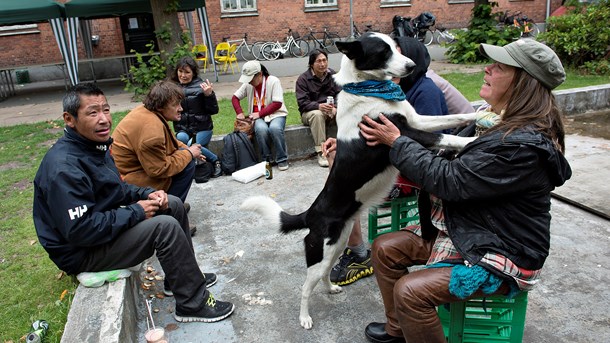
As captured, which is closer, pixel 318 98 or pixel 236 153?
pixel 236 153

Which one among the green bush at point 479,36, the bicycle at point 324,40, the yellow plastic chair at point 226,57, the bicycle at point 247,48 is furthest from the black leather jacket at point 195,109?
the bicycle at point 324,40

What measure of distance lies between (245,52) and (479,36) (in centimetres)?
889

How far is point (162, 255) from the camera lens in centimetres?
278

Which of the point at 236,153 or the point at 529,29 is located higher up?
the point at 529,29

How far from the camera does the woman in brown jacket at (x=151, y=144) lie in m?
3.61

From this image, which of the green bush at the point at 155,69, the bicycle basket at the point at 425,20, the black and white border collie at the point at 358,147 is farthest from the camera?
the bicycle basket at the point at 425,20

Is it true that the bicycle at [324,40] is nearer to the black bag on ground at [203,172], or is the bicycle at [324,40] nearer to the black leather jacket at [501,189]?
the black bag on ground at [203,172]

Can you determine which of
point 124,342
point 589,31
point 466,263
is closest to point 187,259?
point 124,342

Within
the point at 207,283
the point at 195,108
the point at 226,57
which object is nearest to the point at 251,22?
the point at 226,57

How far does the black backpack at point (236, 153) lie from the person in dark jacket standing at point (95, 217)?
282cm

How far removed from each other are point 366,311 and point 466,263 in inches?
46.7

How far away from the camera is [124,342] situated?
240 cm

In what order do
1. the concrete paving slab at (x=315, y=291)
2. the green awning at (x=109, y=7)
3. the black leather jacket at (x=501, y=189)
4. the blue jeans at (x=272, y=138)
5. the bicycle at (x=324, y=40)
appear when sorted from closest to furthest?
the black leather jacket at (x=501, y=189) → the concrete paving slab at (x=315, y=291) → the blue jeans at (x=272, y=138) → the green awning at (x=109, y=7) → the bicycle at (x=324, y=40)

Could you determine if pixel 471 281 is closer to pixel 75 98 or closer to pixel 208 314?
pixel 208 314
